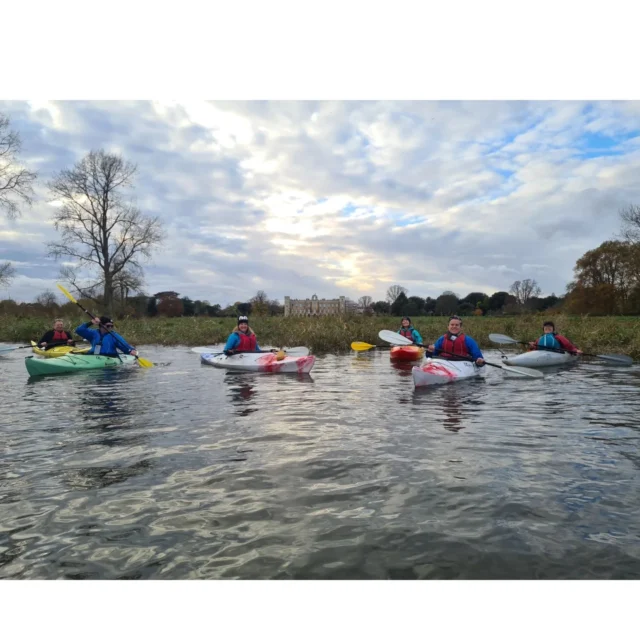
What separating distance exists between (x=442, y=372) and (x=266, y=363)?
4038mm

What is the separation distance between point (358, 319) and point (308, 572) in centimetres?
1616

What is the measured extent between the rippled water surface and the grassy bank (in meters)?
8.74

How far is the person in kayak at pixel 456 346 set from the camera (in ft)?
31.7

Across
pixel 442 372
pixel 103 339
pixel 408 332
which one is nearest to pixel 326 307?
pixel 408 332

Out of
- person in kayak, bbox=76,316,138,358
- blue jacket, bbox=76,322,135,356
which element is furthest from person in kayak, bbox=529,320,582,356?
blue jacket, bbox=76,322,135,356

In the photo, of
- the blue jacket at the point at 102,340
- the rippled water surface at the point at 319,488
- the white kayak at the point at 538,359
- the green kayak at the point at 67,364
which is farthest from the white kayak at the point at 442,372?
the green kayak at the point at 67,364

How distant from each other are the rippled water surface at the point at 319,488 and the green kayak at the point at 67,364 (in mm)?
2893

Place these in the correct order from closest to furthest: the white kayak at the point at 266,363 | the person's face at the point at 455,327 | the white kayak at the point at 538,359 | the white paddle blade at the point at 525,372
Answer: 1. the white paddle blade at the point at 525,372
2. the person's face at the point at 455,327
3. the white kayak at the point at 266,363
4. the white kayak at the point at 538,359

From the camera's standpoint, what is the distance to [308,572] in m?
2.62

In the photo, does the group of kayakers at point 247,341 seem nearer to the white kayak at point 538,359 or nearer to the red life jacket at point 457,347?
the red life jacket at point 457,347

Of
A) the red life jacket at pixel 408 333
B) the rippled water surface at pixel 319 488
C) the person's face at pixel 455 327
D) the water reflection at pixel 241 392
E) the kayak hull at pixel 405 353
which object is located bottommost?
the rippled water surface at pixel 319 488

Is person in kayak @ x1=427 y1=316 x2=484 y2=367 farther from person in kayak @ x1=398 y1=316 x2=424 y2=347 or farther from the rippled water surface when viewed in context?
person in kayak @ x1=398 y1=316 x2=424 y2=347

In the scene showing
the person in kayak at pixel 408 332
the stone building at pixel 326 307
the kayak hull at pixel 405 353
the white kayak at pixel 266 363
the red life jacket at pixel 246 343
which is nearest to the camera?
the white kayak at pixel 266 363
